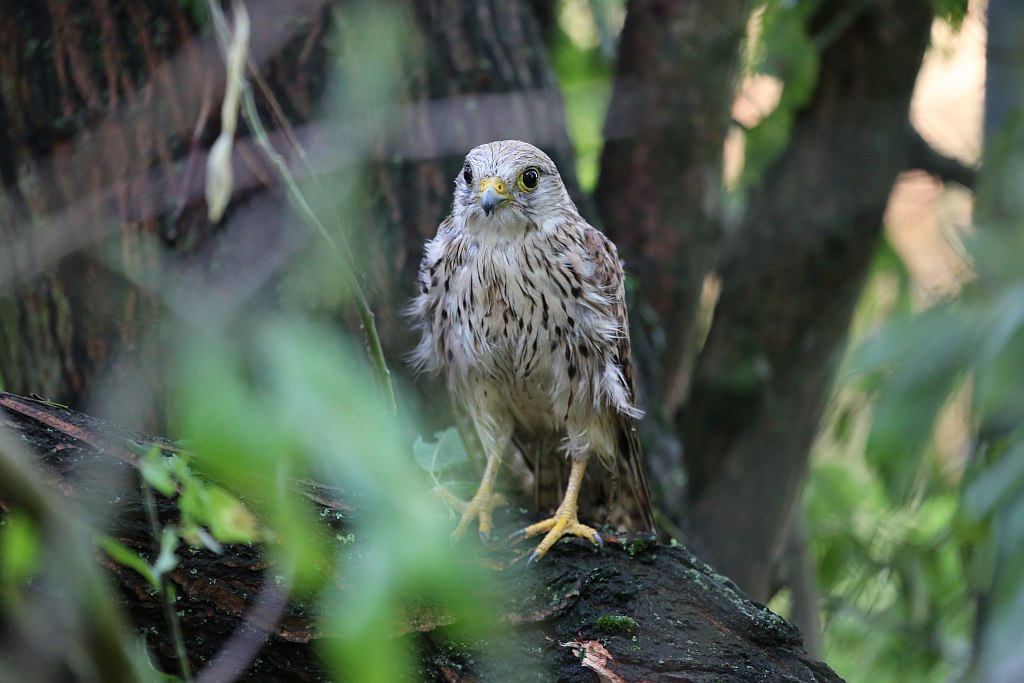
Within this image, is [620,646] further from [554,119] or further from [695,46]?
[695,46]

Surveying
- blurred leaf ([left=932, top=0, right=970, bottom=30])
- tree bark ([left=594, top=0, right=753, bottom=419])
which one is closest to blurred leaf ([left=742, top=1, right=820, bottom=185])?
tree bark ([left=594, top=0, right=753, bottom=419])

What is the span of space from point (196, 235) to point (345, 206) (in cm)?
60

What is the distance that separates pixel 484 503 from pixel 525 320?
1.90 ft

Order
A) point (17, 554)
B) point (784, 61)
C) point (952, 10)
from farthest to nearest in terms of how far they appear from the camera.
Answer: point (784, 61)
point (952, 10)
point (17, 554)

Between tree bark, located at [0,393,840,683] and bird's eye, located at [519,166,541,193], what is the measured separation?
3.63 ft

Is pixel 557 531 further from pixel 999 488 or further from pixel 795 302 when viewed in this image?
pixel 795 302

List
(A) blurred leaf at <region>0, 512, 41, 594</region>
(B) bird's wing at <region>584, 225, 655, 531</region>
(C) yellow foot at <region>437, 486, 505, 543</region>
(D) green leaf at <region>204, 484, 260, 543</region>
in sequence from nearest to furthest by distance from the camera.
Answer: (D) green leaf at <region>204, 484, 260, 543</region>
(A) blurred leaf at <region>0, 512, 41, 594</region>
(C) yellow foot at <region>437, 486, 505, 543</region>
(B) bird's wing at <region>584, 225, 655, 531</region>

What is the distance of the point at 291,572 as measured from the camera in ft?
4.18

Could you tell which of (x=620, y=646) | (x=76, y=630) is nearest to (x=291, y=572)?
(x=76, y=630)

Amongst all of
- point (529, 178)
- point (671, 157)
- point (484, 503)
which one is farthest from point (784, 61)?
point (484, 503)

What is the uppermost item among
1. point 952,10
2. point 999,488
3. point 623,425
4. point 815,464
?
point 952,10

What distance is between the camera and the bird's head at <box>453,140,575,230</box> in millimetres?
3006

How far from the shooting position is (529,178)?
3.10 meters

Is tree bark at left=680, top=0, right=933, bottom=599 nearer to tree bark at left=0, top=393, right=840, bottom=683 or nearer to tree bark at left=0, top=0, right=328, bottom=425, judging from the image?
tree bark at left=0, top=393, right=840, bottom=683
